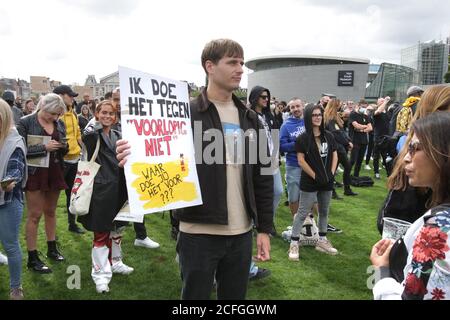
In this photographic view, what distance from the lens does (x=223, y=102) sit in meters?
2.62

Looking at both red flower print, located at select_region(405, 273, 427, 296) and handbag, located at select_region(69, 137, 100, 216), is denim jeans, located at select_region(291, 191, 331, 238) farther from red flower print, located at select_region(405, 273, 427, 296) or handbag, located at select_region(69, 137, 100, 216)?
red flower print, located at select_region(405, 273, 427, 296)

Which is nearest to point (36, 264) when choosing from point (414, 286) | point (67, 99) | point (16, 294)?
point (16, 294)

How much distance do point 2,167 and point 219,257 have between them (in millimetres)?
2480

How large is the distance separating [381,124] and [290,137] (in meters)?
5.95

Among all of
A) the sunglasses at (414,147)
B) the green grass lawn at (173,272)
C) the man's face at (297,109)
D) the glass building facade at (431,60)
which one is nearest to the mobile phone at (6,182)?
the green grass lawn at (173,272)

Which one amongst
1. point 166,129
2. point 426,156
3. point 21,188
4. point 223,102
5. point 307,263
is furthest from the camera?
point 307,263

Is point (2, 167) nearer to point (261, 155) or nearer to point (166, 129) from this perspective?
point (166, 129)

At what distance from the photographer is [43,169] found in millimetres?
4891

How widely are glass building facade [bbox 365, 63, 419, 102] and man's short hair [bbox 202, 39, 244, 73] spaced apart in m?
72.1

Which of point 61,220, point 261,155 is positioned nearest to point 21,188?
point 261,155

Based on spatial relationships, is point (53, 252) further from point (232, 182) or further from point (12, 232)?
point (232, 182)

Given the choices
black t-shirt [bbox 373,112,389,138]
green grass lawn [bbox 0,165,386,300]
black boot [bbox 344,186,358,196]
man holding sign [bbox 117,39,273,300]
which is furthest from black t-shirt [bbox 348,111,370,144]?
man holding sign [bbox 117,39,273,300]

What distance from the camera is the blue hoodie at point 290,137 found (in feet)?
20.7

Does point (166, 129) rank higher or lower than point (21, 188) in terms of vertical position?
higher
